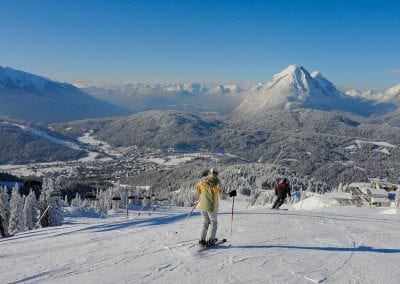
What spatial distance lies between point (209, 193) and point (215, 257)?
6.35ft

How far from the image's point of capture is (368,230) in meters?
17.9

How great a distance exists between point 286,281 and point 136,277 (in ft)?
11.6

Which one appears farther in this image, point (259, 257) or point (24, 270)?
point (259, 257)

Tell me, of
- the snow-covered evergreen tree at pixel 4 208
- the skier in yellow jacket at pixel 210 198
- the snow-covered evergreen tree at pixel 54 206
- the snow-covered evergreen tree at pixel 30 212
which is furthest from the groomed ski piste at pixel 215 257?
the snow-covered evergreen tree at pixel 30 212

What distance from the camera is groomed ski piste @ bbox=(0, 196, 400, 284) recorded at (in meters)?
10.4

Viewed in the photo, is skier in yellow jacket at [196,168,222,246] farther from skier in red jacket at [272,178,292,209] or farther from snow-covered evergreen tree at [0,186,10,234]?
snow-covered evergreen tree at [0,186,10,234]

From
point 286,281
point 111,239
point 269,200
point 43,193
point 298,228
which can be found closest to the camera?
point 286,281

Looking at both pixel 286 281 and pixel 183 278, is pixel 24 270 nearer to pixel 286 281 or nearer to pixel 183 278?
pixel 183 278

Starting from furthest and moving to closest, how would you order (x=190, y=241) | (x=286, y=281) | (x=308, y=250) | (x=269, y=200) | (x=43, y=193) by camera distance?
(x=269, y=200), (x=43, y=193), (x=190, y=241), (x=308, y=250), (x=286, y=281)

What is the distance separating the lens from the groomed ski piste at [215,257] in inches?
411

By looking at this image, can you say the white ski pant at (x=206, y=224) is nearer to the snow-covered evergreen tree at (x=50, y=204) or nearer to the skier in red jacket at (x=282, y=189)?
the skier in red jacket at (x=282, y=189)

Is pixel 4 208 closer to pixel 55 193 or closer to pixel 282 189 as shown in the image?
pixel 55 193

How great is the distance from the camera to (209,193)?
1313 cm

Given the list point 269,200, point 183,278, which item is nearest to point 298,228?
point 183,278
